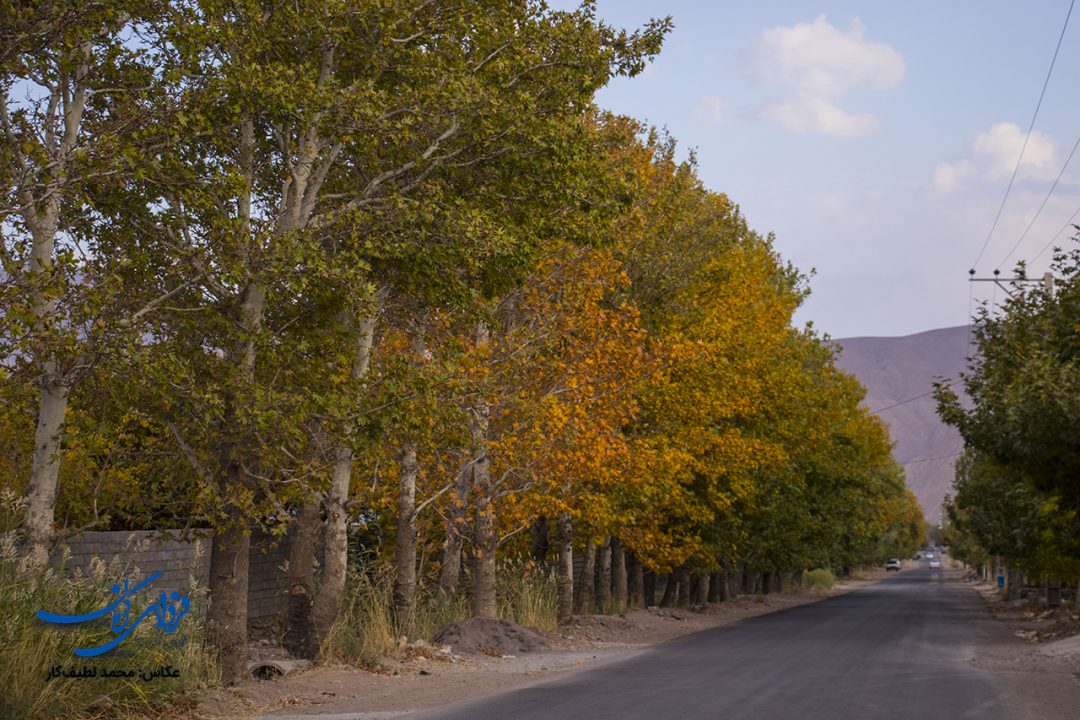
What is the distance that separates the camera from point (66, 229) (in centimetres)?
1279

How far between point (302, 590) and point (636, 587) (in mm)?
24850

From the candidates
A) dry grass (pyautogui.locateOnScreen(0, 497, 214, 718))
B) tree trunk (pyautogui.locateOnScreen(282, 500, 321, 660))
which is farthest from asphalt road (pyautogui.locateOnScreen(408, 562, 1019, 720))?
tree trunk (pyautogui.locateOnScreen(282, 500, 321, 660))

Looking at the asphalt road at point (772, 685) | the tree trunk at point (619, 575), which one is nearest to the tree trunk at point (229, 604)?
the asphalt road at point (772, 685)

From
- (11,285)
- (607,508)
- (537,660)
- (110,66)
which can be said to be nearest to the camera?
(11,285)

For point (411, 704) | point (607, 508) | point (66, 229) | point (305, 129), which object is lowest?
point (411, 704)

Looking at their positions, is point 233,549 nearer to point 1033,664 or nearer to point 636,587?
point 1033,664

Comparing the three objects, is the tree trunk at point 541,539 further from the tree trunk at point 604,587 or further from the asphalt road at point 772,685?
the asphalt road at point 772,685

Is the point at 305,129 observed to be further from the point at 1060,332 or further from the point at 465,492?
the point at 1060,332

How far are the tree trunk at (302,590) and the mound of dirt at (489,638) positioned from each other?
9.77 ft

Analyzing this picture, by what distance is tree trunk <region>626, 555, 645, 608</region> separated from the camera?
124 feet

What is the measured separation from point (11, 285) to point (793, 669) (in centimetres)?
1212

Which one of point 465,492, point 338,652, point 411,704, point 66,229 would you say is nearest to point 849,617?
point 465,492

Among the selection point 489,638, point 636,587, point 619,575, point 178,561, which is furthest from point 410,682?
point 636,587

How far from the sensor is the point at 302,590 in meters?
16.5
